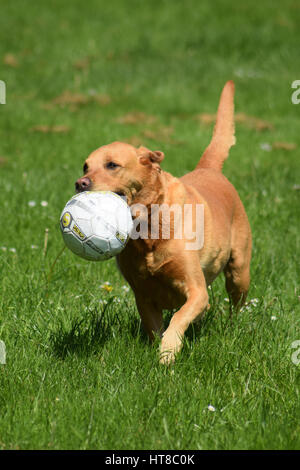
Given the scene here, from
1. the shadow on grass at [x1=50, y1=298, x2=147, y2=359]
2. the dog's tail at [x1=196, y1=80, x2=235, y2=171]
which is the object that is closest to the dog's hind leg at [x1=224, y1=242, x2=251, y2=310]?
the dog's tail at [x1=196, y1=80, x2=235, y2=171]

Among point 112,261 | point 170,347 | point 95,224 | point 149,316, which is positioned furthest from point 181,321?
point 112,261

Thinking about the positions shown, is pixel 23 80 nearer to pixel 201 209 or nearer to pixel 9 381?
pixel 201 209

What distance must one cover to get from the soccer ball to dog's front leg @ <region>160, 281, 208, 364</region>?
20.3 inches

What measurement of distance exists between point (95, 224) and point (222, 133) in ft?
6.15

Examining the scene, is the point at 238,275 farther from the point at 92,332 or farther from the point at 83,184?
the point at 83,184

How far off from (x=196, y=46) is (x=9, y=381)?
34.3 feet

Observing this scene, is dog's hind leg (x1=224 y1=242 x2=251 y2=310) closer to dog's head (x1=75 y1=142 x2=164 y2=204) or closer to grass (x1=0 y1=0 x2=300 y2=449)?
grass (x1=0 y1=0 x2=300 y2=449)

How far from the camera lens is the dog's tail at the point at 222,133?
442 centimetres

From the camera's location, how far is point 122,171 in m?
3.21

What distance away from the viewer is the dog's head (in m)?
3.14

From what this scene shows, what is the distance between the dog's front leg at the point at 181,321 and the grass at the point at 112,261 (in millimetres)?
73

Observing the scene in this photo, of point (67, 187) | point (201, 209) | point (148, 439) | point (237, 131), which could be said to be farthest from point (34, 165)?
point (148, 439)

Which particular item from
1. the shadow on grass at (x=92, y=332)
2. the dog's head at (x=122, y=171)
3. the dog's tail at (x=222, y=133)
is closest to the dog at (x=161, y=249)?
the dog's head at (x=122, y=171)

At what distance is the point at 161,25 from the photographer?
519 inches
